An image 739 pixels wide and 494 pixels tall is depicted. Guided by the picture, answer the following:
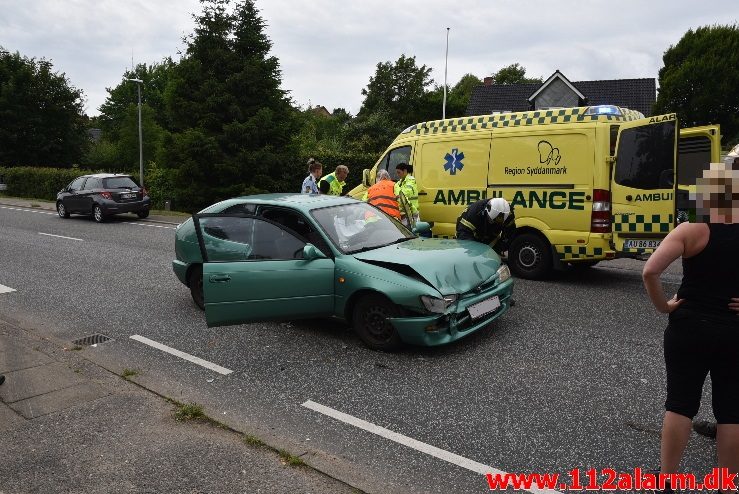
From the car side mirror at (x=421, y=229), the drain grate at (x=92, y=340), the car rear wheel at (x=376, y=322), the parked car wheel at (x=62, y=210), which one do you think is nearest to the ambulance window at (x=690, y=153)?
the car side mirror at (x=421, y=229)

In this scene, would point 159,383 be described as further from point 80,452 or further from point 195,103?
point 195,103

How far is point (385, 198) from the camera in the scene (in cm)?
884

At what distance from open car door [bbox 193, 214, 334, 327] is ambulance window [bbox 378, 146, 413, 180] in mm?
5006

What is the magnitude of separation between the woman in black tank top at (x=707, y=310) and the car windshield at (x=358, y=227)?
3.34m

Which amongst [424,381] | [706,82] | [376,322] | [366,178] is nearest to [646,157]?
[376,322]

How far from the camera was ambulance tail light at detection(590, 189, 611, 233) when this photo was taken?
7738mm

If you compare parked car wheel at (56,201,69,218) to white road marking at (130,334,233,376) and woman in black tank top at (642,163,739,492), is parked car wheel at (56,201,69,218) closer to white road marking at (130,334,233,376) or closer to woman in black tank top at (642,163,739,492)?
white road marking at (130,334,233,376)

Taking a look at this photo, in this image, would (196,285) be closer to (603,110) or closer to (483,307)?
(483,307)

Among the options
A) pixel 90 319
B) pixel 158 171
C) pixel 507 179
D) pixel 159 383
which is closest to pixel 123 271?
pixel 90 319

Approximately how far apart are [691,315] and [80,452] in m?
3.56

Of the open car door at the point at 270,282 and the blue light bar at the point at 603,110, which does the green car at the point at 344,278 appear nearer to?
the open car door at the point at 270,282

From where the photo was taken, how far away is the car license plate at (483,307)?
17.2ft

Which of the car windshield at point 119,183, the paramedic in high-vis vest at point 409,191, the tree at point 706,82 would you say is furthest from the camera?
the tree at point 706,82

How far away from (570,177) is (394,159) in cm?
349
